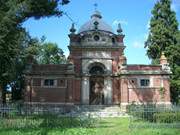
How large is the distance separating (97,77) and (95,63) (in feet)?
5.10

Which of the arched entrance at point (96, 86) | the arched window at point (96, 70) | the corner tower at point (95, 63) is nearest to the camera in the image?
the corner tower at point (95, 63)

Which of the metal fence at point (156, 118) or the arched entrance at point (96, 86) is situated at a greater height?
the arched entrance at point (96, 86)

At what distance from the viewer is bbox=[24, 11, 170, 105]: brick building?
37719 millimetres

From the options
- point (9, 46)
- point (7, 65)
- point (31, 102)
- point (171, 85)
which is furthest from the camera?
point (171, 85)

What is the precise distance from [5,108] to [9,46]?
7802mm

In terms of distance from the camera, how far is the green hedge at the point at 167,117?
19969 mm

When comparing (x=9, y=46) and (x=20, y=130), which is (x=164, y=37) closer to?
(x=9, y=46)

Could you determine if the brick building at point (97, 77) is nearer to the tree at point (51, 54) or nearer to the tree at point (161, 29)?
the tree at point (161, 29)

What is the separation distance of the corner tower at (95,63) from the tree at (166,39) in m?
5.94

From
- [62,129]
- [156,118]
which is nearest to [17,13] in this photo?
[62,129]

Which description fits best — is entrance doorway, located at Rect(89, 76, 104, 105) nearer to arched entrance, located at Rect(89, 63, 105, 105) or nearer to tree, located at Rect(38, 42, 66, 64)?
arched entrance, located at Rect(89, 63, 105, 105)

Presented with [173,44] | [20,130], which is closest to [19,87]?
[173,44]

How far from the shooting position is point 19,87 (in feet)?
153

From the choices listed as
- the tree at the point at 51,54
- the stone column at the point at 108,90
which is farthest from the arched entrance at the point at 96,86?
the tree at the point at 51,54
